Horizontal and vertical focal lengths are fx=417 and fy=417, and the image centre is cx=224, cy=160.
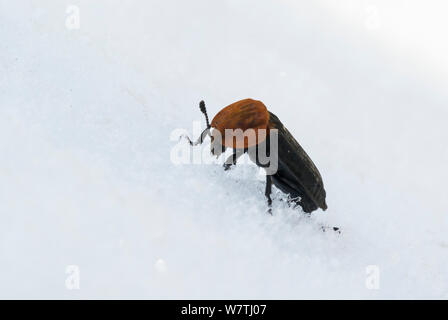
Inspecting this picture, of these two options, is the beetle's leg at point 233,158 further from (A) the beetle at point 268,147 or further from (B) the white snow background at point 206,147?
(B) the white snow background at point 206,147

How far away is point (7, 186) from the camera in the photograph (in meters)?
2.77

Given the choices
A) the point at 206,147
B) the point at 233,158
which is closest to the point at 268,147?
the point at 233,158

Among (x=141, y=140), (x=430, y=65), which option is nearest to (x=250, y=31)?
(x=430, y=65)

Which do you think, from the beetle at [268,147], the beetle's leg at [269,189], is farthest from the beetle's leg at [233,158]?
the beetle's leg at [269,189]

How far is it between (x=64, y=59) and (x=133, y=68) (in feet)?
2.67

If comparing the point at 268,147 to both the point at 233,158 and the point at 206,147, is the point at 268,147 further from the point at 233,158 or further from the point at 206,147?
the point at 206,147

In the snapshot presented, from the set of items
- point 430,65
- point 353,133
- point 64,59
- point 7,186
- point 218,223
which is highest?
point 430,65

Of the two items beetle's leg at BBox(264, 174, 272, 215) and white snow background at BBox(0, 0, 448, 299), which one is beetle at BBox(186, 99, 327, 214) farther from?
white snow background at BBox(0, 0, 448, 299)

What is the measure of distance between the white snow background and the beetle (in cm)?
20

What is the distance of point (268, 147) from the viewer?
319 centimetres

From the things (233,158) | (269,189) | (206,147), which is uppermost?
(206,147)

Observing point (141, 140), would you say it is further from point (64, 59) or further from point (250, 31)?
point (250, 31)

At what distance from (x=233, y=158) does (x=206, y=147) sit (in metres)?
0.53

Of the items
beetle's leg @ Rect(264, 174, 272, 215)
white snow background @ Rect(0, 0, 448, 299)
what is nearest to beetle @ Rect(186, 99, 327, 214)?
beetle's leg @ Rect(264, 174, 272, 215)
